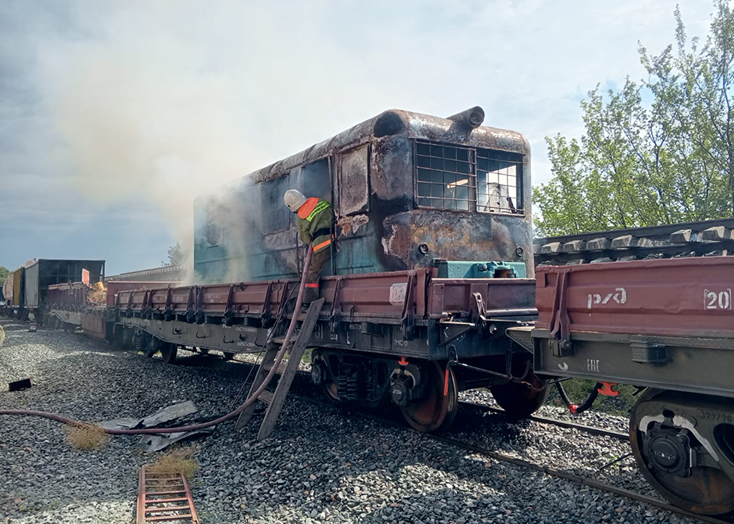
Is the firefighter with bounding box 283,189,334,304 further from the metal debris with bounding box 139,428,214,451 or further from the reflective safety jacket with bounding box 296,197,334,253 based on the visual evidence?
the metal debris with bounding box 139,428,214,451

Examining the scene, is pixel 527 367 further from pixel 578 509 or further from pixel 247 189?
pixel 247 189

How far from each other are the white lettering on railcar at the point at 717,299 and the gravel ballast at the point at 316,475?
163cm

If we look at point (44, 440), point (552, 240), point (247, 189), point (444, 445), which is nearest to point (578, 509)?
point (444, 445)

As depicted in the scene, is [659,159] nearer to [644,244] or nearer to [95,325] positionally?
[644,244]

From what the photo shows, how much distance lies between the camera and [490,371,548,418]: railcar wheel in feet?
22.4

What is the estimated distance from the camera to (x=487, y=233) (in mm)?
7473

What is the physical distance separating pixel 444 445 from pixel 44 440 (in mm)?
4592

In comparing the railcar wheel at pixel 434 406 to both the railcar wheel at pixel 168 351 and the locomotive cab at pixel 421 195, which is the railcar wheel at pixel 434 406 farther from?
the railcar wheel at pixel 168 351

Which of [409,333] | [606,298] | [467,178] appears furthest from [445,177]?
[606,298]

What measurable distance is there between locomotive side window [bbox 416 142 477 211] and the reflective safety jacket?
1309 mm

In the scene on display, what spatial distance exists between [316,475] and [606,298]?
299cm

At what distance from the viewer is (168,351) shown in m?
13.2

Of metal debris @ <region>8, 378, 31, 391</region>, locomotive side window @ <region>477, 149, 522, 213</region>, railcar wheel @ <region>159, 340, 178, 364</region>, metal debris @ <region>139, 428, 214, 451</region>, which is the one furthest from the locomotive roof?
railcar wheel @ <region>159, 340, 178, 364</region>

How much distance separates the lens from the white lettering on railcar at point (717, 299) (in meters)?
3.38
